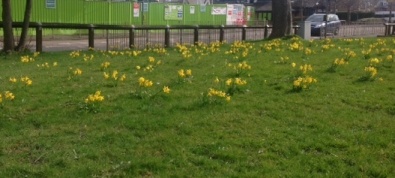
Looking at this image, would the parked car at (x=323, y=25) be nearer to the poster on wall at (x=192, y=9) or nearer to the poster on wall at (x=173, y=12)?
the poster on wall at (x=192, y=9)

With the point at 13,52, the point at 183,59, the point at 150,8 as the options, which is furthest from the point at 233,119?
the point at 150,8

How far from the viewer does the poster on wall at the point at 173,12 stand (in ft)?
134

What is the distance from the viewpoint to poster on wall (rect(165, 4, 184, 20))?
40.7 metres

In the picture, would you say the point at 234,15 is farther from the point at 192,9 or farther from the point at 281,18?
the point at 281,18

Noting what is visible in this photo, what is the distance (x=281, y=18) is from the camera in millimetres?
20609

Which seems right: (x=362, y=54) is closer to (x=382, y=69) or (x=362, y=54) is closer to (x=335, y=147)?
(x=382, y=69)

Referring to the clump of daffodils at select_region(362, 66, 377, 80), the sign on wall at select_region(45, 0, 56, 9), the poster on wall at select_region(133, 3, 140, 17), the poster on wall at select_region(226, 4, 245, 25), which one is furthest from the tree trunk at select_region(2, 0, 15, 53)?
the poster on wall at select_region(226, 4, 245, 25)

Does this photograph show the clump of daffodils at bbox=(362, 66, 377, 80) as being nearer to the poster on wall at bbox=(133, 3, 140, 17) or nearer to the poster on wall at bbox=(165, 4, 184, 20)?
the poster on wall at bbox=(133, 3, 140, 17)

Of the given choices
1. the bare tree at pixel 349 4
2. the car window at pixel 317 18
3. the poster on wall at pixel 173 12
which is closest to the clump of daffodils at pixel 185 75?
the car window at pixel 317 18

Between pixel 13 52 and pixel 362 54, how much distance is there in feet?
29.3

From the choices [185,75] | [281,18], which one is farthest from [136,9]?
[185,75]

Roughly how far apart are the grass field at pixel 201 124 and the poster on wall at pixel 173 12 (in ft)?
105

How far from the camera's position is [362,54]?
1152 cm

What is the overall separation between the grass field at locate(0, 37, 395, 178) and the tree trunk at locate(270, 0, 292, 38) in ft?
37.7
